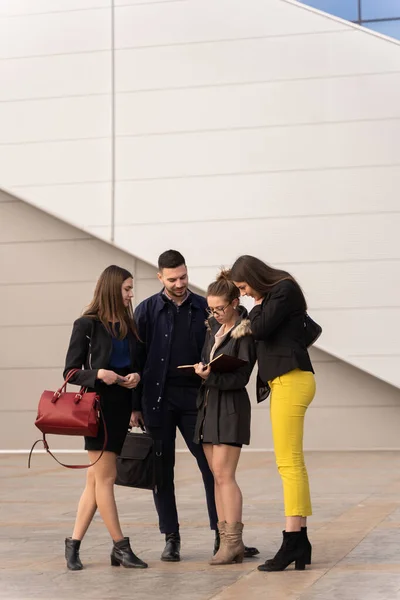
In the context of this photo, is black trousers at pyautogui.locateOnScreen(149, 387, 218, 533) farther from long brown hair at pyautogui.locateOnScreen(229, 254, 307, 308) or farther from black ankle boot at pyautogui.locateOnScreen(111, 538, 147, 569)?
long brown hair at pyautogui.locateOnScreen(229, 254, 307, 308)

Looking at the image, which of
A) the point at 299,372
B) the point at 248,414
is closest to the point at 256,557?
the point at 248,414

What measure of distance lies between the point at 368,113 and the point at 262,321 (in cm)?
1150

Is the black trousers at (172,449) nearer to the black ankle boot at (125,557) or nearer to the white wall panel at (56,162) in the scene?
the black ankle boot at (125,557)

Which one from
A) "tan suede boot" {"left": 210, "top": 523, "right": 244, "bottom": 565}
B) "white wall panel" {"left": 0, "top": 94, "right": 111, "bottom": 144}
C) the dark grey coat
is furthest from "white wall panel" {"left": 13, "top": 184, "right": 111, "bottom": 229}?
"tan suede boot" {"left": 210, "top": 523, "right": 244, "bottom": 565}

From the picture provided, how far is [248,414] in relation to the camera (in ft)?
19.6

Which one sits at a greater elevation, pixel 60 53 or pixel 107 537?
pixel 60 53

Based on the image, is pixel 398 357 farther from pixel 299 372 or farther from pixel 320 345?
pixel 299 372

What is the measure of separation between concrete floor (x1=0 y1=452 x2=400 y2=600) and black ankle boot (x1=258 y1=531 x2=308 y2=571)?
7 cm

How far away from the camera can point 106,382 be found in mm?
5641

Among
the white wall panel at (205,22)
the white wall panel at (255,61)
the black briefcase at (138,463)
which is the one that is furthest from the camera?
the white wall panel at (205,22)

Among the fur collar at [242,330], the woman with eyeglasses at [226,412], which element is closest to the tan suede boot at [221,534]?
the woman with eyeglasses at [226,412]

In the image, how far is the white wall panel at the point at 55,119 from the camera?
17.3 meters

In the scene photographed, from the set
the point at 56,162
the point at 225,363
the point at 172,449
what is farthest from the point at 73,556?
the point at 56,162

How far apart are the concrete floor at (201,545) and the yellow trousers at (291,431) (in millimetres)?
416
